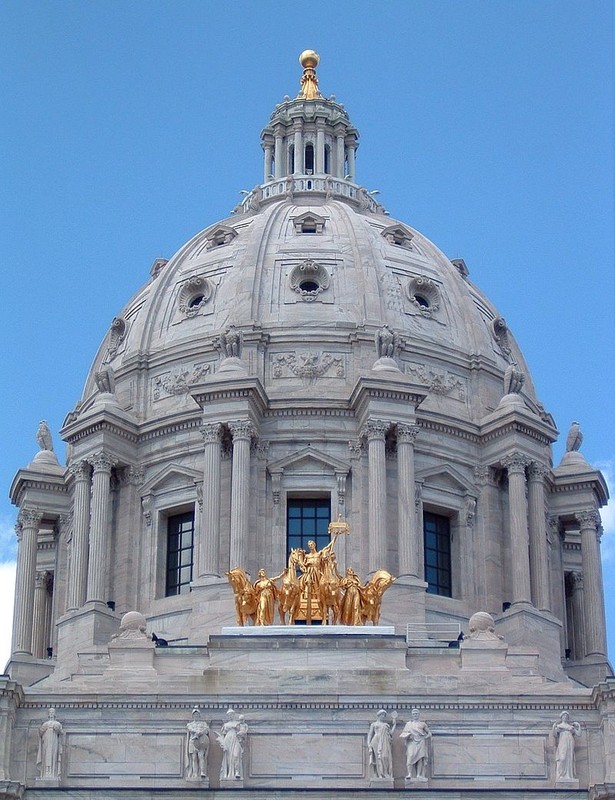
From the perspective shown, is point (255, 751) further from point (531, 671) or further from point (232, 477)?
point (232, 477)

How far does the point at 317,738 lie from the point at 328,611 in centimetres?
693

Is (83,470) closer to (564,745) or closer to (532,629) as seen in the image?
(532,629)

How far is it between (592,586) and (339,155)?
84.8 ft

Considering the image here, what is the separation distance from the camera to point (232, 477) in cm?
9306

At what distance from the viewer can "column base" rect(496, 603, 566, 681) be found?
91.8 meters

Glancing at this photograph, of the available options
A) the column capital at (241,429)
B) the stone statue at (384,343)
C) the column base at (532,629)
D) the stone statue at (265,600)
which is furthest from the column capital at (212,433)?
the column base at (532,629)

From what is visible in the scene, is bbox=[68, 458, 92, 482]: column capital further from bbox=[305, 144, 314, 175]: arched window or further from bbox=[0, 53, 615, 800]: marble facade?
bbox=[305, 144, 314, 175]: arched window

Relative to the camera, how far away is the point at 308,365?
98312mm

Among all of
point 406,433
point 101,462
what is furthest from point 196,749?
point 101,462

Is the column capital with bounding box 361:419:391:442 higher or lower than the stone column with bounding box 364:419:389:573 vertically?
higher

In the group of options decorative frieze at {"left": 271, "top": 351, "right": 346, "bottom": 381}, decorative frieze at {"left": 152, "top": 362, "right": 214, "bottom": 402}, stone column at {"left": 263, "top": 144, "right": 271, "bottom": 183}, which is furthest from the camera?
stone column at {"left": 263, "top": 144, "right": 271, "bottom": 183}

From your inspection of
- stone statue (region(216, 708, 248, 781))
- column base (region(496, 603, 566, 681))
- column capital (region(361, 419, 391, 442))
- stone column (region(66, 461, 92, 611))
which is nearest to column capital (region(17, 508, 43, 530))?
stone column (region(66, 461, 92, 611))

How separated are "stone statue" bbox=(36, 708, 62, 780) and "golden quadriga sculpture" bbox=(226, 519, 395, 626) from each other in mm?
8907

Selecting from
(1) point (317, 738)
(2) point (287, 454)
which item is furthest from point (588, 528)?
(1) point (317, 738)
